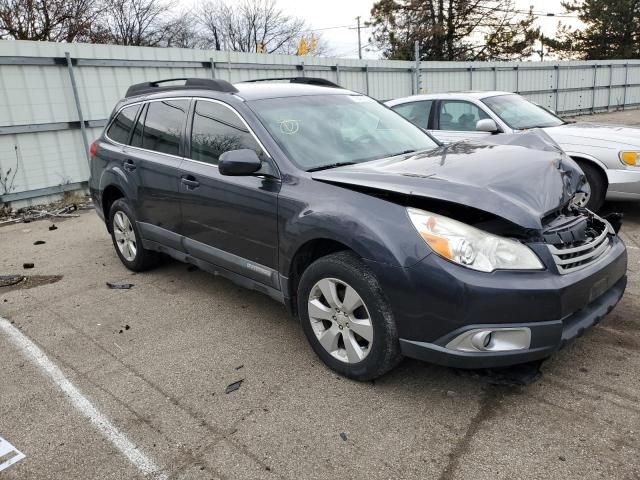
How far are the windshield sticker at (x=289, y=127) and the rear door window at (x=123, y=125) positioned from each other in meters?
2.11

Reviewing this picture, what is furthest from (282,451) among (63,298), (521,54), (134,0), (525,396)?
(134,0)

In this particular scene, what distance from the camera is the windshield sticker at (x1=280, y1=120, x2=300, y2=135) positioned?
3572 millimetres

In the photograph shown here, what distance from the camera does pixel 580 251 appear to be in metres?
2.75

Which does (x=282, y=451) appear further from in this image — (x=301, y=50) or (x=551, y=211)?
(x=301, y=50)

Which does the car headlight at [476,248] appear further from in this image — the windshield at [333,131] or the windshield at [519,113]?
the windshield at [519,113]

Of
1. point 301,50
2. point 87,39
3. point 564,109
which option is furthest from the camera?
point 87,39

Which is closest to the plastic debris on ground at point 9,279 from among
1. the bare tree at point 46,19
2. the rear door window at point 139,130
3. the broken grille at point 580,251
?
the rear door window at point 139,130

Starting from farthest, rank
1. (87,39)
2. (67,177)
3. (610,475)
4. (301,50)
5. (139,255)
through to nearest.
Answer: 1. (87,39)
2. (301,50)
3. (67,177)
4. (139,255)
5. (610,475)

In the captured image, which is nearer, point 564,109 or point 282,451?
point 282,451

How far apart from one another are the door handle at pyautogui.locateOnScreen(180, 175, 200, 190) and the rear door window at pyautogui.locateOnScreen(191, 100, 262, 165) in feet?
0.52

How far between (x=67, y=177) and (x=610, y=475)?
9332 millimetres

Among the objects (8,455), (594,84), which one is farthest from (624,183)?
(594,84)

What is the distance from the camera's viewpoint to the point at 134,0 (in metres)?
35.4

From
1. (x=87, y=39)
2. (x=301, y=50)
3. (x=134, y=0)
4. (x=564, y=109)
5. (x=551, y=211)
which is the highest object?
(x=134, y=0)
